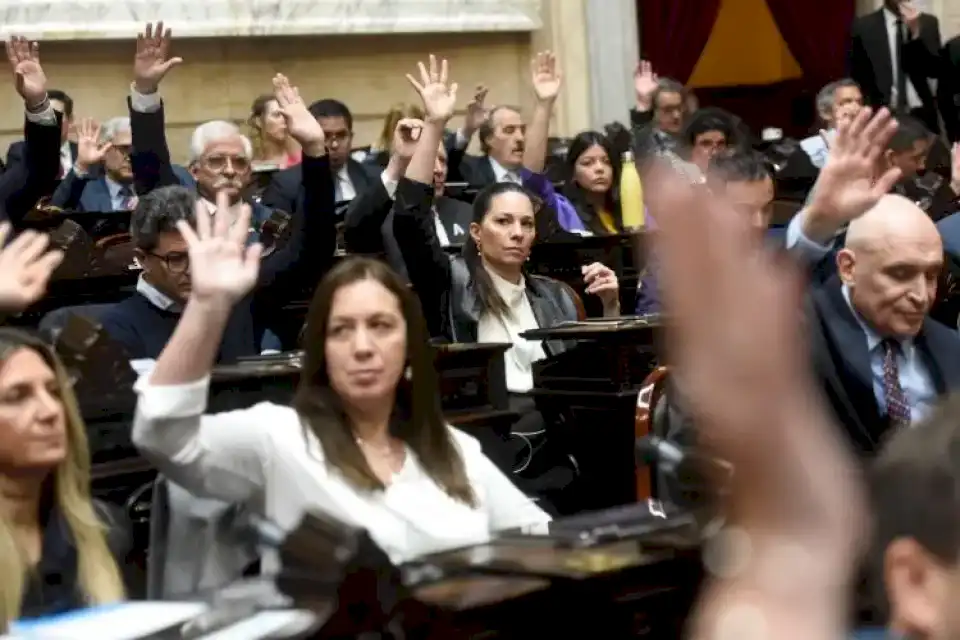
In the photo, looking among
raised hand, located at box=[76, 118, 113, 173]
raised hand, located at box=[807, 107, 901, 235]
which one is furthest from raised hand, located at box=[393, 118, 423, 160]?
raised hand, located at box=[807, 107, 901, 235]

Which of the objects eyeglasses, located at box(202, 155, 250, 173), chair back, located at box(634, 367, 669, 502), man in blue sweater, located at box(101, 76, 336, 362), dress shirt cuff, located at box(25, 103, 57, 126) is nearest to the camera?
chair back, located at box(634, 367, 669, 502)

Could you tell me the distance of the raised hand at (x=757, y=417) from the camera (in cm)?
67

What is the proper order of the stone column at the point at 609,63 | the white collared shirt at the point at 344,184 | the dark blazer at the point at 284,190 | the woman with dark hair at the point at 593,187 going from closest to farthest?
the dark blazer at the point at 284,190
the white collared shirt at the point at 344,184
the woman with dark hair at the point at 593,187
the stone column at the point at 609,63

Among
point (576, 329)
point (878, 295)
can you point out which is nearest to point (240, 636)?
point (878, 295)

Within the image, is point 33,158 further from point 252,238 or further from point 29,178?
point 252,238

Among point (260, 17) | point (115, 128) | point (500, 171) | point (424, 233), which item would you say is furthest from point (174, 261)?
point (260, 17)

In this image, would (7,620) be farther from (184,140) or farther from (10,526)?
(184,140)

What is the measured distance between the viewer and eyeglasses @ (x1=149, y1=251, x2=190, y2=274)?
331cm

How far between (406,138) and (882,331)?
7.36 ft

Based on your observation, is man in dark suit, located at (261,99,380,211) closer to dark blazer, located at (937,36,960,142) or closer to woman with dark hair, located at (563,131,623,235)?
woman with dark hair, located at (563,131,623,235)

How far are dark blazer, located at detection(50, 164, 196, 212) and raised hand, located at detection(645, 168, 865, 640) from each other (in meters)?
5.06

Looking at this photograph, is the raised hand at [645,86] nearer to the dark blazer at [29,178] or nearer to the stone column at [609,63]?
the stone column at [609,63]

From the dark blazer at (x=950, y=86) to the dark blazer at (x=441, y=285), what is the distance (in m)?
4.34

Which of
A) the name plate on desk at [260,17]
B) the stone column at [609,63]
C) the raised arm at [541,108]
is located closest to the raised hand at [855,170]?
the raised arm at [541,108]
